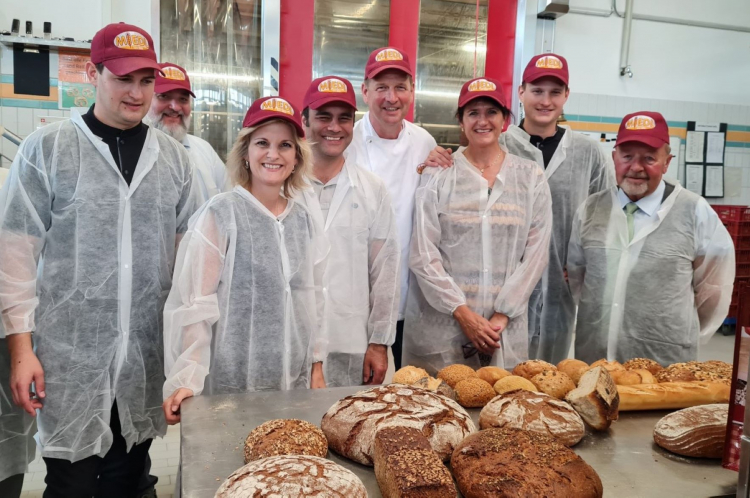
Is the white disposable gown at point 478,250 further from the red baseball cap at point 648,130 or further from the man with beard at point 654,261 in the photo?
the red baseball cap at point 648,130

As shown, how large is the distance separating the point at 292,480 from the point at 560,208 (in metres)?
2.06

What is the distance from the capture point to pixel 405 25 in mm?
4465

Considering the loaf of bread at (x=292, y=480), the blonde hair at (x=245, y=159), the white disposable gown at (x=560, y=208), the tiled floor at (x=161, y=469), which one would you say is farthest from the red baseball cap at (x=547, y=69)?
the tiled floor at (x=161, y=469)

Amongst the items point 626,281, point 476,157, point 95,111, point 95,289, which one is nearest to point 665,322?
point 626,281

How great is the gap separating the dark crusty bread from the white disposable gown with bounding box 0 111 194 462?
127cm

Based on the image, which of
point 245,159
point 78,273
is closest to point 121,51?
point 245,159

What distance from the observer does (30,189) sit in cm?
185

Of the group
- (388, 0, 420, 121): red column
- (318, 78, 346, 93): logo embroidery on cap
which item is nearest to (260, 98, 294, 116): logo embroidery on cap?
(318, 78, 346, 93): logo embroidery on cap

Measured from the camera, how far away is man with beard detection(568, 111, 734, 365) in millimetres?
2170

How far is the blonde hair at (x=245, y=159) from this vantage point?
1911mm

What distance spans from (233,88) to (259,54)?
0.32m

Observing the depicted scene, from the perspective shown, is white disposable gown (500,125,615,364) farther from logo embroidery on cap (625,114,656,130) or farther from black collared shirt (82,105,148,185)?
black collared shirt (82,105,148,185)

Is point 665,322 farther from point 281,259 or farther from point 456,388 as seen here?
point 281,259

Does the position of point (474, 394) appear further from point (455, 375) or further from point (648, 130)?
point (648, 130)
